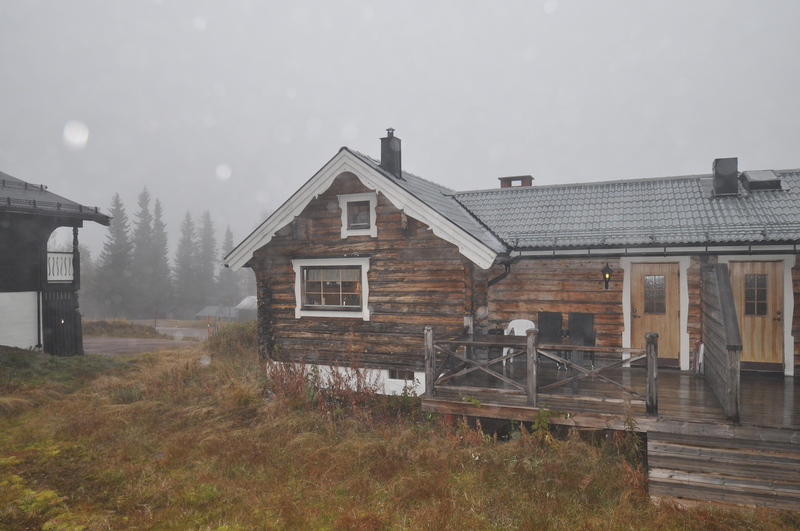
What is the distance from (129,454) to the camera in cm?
774

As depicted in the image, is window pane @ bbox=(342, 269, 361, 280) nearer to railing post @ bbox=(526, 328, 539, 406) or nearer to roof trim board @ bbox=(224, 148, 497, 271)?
roof trim board @ bbox=(224, 148, 497, 271)

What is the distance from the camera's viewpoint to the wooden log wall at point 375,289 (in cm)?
1001

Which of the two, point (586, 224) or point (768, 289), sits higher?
point (586, 224)

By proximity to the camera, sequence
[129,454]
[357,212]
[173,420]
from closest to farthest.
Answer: [129,454] → [173,420] → [357,212]

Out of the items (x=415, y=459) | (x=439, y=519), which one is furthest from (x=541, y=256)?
(x=439, y=519)

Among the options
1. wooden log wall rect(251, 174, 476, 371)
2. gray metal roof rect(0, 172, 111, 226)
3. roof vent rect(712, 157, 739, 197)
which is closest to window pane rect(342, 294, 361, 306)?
wooden log wall rect(251, 174, 476, 371)

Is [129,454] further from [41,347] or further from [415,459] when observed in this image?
[41,347]

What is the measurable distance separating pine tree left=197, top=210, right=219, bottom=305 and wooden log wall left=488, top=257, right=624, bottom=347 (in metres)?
56.2

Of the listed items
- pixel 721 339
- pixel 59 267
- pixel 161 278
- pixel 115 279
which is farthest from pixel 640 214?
pixel 161 278

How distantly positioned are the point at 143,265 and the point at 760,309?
6032 cm

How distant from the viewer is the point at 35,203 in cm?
1569

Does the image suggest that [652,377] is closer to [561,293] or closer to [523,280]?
[561,293]

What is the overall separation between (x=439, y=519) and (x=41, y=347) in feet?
53.3

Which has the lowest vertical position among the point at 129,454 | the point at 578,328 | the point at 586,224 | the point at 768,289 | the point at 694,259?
the point at 129,454
